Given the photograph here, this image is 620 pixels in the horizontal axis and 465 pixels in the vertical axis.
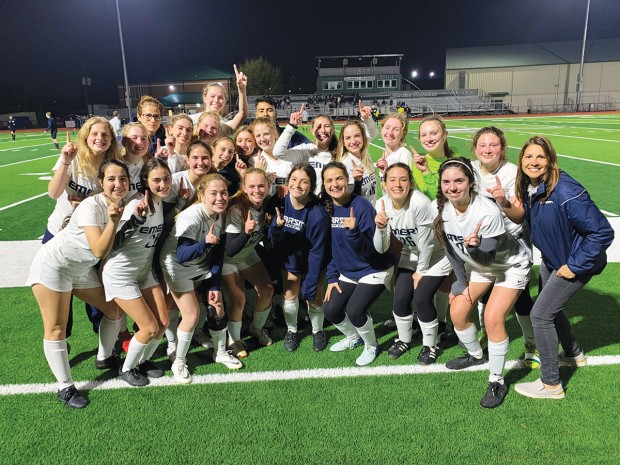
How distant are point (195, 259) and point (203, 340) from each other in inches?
42.2

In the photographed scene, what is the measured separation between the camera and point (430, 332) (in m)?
3.67

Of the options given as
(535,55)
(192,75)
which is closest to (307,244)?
(535,55)

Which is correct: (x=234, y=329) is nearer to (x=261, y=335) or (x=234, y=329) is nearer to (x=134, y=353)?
(x=261, y=335)

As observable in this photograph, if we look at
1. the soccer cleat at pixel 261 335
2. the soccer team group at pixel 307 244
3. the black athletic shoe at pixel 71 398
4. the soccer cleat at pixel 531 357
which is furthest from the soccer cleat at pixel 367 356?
the black athletic shoe at pixel 71 398

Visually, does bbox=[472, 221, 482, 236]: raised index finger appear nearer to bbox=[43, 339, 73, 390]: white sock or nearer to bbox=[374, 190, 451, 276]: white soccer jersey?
bbox=[374, 190, 451, 276]: white soccer jersey

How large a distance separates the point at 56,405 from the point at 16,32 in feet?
266

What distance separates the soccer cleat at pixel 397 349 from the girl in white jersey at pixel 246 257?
3.63 ft

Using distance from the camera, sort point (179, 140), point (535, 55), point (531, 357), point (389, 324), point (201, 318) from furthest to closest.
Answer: point (535, 55), point (389, 324), point (179, 140), point (201, 318), point (531, 357)

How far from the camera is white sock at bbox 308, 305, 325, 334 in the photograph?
4051mm

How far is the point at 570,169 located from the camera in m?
12.0

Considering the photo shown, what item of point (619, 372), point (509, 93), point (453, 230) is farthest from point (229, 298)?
point (509, 93)

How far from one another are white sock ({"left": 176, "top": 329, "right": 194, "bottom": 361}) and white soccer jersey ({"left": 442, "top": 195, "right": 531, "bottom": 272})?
6.95ft

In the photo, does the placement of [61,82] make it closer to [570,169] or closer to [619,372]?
[570,169]

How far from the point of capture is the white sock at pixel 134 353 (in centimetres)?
337
